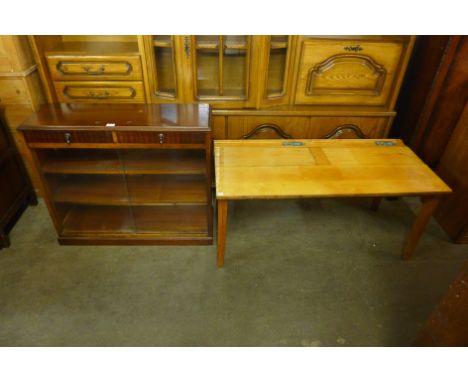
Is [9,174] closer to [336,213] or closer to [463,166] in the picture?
[336,213]

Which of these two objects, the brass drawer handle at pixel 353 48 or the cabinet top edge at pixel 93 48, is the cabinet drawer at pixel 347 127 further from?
the cabinet top edge at pixel 93 48

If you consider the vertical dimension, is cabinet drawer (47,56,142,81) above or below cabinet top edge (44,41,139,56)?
below

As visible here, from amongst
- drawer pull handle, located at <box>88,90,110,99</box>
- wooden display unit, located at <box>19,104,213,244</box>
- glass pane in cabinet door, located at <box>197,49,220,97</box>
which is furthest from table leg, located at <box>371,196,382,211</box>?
drawer pull handle, located at <box>88,90,110,99</box>

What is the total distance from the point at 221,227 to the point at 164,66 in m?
1.15

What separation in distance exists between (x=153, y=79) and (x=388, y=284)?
6.48 ft

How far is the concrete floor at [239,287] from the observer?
168cm

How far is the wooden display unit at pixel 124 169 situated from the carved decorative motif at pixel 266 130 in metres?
0.42

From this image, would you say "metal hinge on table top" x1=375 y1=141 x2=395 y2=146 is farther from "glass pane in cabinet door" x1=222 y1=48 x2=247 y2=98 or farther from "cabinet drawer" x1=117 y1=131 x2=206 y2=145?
"cabinet drawer" x1=117 y1=131 x2=206 y2=145

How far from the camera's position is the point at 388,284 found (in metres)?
1.96

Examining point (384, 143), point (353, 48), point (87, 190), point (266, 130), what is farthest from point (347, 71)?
point (87, 190)

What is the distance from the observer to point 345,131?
2348 mm

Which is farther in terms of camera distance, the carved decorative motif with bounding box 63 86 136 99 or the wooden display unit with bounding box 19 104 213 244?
the carved decorative motif with bounding box 63 86 136 99

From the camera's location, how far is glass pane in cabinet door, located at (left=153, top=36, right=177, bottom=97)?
196cm
